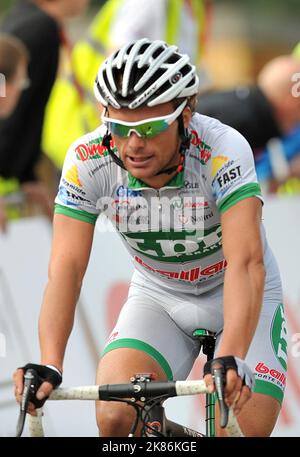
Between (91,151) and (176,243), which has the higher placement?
(91,151)

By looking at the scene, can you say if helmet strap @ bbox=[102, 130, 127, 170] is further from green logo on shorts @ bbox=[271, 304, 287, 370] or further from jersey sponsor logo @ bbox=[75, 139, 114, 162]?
green logo on shorts @ bbox=[271, 304, 287, 370]

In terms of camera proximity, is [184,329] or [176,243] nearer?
[176,243]

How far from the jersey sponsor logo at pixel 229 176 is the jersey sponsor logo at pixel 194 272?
0.67m

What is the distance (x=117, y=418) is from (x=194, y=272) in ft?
3.08

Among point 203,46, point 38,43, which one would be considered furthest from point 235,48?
point 38,43

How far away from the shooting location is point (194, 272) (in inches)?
257

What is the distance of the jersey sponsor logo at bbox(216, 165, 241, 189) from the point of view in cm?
594

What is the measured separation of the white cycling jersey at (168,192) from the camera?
19.9 ft

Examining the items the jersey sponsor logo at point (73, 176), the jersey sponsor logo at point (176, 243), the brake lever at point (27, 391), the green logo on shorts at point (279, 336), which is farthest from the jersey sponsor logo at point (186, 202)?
the brake lever at point (27, 391)

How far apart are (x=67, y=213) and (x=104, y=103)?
58 centimetres

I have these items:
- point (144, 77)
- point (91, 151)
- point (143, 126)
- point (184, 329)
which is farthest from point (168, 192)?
point (184, 329)

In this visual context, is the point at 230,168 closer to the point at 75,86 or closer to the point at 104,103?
the point at 104,103

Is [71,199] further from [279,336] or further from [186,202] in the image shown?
[279,336]

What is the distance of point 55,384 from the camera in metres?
5.48
